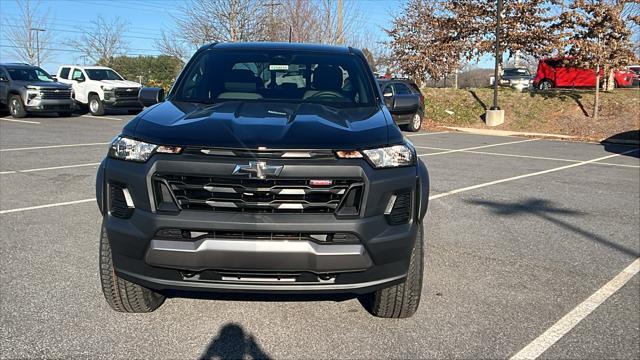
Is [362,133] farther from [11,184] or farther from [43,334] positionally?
[11,184]

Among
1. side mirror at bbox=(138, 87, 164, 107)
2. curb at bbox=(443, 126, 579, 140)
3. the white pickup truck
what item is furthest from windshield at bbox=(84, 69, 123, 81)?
side mirror at bbox=(138, 87, 164, 107)

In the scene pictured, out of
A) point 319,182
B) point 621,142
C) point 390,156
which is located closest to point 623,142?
point 621,142

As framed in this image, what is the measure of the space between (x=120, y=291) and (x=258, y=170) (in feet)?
4.25

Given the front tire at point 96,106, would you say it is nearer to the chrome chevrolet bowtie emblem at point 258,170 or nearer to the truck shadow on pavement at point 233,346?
the truck shadow on pavement at point 233,346

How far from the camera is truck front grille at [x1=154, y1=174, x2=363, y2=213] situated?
280 cm

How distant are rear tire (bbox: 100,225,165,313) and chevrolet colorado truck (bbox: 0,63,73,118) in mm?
17779

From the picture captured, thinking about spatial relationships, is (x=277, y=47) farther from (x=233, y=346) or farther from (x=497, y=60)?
(x=497, y=60)

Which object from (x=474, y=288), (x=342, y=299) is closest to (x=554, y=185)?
(x=474, y=288)

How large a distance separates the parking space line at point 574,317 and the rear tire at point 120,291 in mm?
2246

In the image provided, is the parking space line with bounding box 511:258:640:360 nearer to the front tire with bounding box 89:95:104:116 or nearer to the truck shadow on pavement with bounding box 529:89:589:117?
the truck shadow on pavement with bounding box 529:89:589:117

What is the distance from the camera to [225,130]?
294 centimetres

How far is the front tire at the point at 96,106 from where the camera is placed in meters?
20.8

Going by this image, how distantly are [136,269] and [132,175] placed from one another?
51 cm

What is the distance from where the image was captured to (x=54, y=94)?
18969 mm
